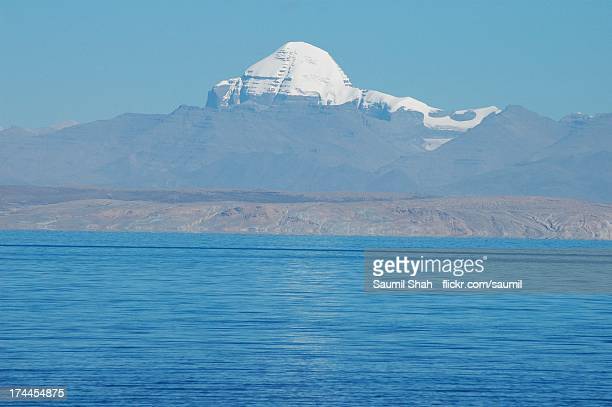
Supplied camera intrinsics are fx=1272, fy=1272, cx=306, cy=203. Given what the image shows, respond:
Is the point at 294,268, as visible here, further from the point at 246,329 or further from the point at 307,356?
the point at 307,356

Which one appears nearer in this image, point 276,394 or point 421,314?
point 276,394

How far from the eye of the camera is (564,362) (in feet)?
207

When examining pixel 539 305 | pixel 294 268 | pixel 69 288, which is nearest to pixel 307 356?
pixel 539 305

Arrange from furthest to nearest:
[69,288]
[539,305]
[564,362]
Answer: [69,288]
[539,305]
[564,362]

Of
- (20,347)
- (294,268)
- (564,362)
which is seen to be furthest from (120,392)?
(294,268)

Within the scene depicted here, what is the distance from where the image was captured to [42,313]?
82562mm

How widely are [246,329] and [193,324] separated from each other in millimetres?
3740

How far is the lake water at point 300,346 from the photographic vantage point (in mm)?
53875

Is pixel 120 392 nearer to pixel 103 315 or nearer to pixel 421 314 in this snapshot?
pixel 103 315

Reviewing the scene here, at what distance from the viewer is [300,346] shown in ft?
224

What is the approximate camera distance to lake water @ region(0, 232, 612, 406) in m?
53.9

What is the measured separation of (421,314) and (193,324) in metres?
18.7

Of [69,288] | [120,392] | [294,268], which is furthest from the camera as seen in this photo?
[294,268]

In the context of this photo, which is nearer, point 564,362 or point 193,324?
point 564,362
